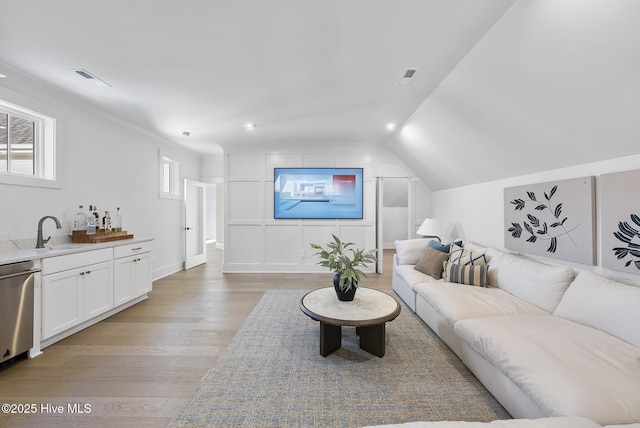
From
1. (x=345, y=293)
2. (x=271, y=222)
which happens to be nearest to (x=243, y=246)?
(x=271, y=222)

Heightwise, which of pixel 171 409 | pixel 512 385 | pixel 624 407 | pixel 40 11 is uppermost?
pixel 40 11

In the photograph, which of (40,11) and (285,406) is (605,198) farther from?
(40,11)

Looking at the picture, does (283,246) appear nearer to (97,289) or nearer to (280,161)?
(280,161)

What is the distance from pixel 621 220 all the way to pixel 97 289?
4.71 metres

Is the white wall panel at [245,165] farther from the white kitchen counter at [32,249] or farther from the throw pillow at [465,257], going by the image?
the throw pillow at [465,257]

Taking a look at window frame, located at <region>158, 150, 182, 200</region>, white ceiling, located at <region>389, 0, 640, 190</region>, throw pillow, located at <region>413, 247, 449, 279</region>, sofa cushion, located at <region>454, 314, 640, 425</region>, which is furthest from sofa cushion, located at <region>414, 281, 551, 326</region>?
window frame, located at <region>158, 150, 182, 200</region>

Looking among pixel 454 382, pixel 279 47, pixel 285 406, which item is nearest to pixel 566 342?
pixel 454 382

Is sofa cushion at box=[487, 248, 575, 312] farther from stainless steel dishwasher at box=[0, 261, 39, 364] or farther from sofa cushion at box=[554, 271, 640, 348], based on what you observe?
stainless steel dishwasher at box=[0, 261, 39, 364]

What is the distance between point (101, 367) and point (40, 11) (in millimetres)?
2611

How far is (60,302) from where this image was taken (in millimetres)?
2418

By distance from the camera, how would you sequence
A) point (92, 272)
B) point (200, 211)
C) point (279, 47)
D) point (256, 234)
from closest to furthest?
point (279, 47)
point (92, 272)
point (256, 234)
point (200, 211)

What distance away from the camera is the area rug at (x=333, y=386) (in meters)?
1.58

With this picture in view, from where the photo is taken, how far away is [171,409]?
1667 mm

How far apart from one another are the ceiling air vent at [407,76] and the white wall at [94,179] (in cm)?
368
